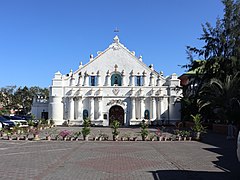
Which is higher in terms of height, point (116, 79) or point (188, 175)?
point (116, 79)

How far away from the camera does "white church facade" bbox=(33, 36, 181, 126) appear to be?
42094mm

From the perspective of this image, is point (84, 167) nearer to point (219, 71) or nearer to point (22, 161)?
point (22, 161)

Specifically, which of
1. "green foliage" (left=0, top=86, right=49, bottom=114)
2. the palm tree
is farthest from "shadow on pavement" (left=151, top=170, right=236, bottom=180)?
"green foliage" (left=0, top=86, right=49, bottom=114)

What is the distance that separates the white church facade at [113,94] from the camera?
1657 inches

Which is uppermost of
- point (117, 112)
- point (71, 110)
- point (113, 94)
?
point (113, 94)

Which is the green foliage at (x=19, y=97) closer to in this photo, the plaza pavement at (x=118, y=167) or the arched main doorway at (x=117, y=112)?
the arched main doorway at (x=117, y=112)

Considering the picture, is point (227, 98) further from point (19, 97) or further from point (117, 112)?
point (19, 97)

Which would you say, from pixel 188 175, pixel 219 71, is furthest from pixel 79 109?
pixel 188 175

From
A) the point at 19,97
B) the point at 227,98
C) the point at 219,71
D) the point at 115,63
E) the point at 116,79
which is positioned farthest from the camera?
the point at 19,97

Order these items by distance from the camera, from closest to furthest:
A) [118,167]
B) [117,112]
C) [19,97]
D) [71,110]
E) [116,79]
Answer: [118,167]
[71,110]
[117,112]
[116,79]
[19,97]

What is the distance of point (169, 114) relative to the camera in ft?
139

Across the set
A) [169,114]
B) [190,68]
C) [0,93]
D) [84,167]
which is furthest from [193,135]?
A: [0,93]

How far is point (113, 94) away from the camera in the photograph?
42.4 metres

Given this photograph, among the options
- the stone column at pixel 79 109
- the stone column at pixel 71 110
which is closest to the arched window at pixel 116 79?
the stone column at pixel 79 109
